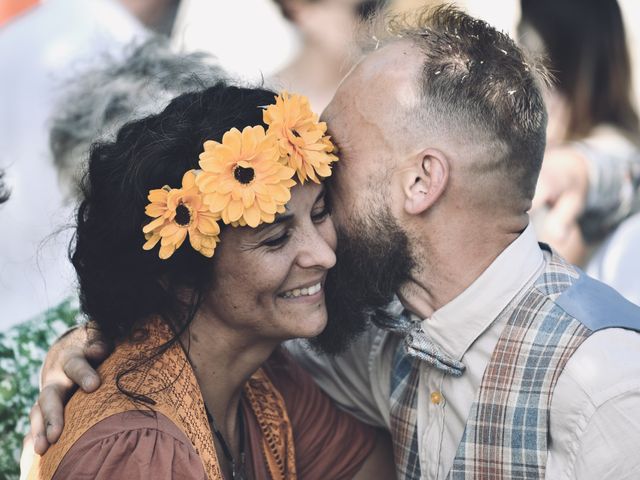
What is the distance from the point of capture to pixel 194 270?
2.76 metres

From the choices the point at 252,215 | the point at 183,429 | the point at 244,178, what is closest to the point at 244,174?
the point at 244,178

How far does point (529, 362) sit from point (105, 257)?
1.28m

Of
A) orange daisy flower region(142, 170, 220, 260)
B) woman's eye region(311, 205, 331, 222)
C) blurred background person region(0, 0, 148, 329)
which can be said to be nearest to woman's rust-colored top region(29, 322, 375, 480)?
orange daisy flower region(142, 170, 220, 260)

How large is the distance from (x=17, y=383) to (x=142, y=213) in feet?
3.37

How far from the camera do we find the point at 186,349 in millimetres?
2834

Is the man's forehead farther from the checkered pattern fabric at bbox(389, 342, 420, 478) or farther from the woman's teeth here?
the checkered pattern fabric at bbox(389, 342, 420, 478)

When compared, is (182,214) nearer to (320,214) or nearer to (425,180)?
A: (320,214)

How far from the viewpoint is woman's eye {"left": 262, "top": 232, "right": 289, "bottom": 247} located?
273 centimetres

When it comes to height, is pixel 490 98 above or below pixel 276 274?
above

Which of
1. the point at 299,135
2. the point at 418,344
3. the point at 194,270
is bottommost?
the point at 418,344

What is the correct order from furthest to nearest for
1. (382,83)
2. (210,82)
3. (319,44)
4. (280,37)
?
(280,37), (319,44), (210,82), (382,83)

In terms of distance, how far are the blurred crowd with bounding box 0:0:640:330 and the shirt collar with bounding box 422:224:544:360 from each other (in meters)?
0.98

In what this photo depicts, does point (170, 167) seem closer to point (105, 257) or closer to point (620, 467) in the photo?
point (105, 257)

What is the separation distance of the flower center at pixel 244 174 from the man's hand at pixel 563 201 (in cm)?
241
